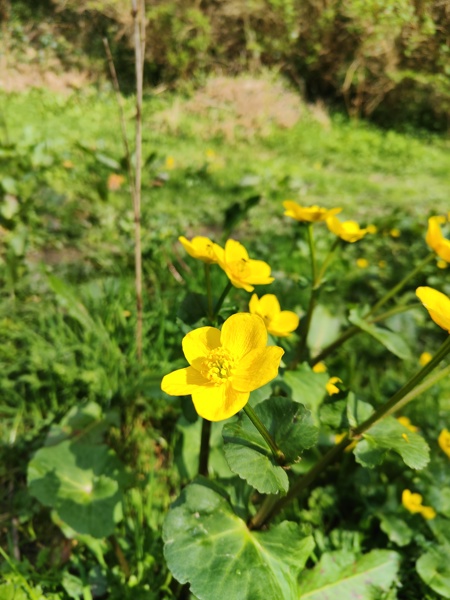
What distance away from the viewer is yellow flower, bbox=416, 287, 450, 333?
2.52 feet

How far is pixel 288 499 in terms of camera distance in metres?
1.05

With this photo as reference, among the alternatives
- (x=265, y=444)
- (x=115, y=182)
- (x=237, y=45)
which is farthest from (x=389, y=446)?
(x=237, y=45)

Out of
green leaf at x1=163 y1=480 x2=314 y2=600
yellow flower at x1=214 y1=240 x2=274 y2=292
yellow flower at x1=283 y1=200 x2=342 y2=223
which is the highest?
yellow flower at x1=283 y1=200 x2=342 y2=223

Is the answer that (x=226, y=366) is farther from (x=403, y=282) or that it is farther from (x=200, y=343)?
(x=403, y=282)

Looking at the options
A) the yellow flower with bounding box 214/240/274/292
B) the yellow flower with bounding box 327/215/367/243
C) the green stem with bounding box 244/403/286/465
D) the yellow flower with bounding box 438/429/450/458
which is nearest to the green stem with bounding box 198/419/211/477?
the green stem with bounding box 244/403/286/465

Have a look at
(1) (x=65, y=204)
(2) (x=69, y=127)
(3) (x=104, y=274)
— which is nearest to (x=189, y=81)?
(2) (x=69, y=127)

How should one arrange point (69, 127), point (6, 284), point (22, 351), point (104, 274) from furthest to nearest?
point (69, 127) < point (104, 274) < point (6, 284) < point (22, 351)

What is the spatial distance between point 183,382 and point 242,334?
148mm

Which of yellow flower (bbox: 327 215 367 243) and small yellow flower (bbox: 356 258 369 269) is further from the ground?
yellow flower (bbox: 327 215 367 243)

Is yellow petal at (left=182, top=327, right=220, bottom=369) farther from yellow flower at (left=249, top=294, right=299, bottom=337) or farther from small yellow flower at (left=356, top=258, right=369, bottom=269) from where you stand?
small yellow flower at (left=356, top=258, right=369, bottom=269)

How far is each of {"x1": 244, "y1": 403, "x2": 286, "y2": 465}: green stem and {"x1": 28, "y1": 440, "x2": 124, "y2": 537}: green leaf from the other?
60 centimetres

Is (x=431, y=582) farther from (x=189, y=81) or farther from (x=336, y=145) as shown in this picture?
(x=189, y=81)

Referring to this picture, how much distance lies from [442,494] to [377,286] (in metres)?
1.44

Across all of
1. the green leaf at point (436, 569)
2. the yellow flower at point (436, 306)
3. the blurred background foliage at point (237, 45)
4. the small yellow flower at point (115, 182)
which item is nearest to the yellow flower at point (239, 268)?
the yellow flower at point (436, 306)
